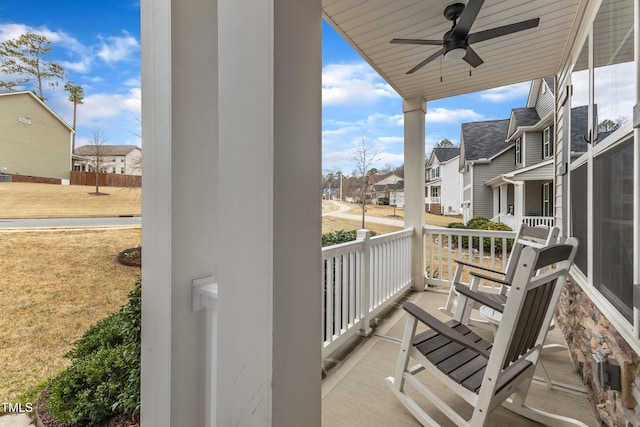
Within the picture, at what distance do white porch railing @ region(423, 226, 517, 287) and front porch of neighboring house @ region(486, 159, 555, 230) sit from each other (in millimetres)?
462

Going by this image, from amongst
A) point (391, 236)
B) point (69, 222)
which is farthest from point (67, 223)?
point (391, 236)

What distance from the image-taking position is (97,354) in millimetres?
1471

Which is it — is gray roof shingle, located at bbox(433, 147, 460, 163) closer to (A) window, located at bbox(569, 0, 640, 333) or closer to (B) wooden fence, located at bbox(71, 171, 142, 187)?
(A) window, located at bbox(569, 0, 640, 333)

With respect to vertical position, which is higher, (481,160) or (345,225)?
(481,160)

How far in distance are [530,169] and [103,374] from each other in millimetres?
5369

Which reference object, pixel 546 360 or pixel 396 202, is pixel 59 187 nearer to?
pixel 546 360

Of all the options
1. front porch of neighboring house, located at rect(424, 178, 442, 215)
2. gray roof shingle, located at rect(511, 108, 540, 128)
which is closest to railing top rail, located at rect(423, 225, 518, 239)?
→ front porch of neighboring house, located at rect(424, 178, 442, 215)

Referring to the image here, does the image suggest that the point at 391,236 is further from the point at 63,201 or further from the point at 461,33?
the point at 63,201

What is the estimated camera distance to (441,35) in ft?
9.36

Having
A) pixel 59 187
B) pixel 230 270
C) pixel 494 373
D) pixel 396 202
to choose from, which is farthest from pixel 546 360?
pixel 59 187

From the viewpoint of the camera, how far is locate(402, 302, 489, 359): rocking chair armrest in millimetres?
1391

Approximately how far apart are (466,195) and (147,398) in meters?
5.43

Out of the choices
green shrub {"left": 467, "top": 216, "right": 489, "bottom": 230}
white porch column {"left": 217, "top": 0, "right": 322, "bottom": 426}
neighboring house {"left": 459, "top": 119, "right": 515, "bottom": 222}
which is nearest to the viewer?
white porch column {"left": 217, "top": 0, "right": 322, "bottom": 426}

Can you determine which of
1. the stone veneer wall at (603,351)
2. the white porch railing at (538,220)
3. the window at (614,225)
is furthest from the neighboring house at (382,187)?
the window at (614,225)
